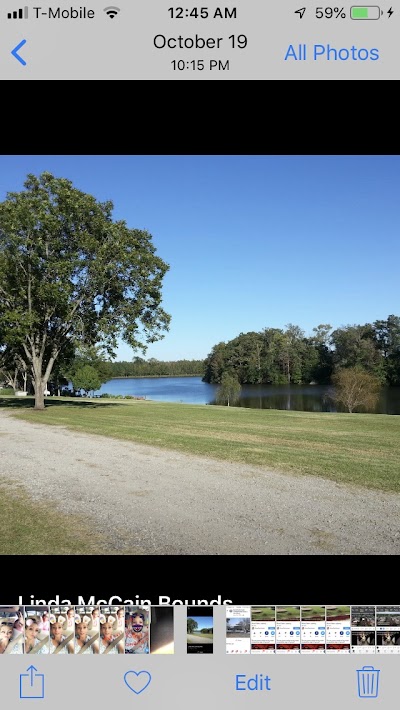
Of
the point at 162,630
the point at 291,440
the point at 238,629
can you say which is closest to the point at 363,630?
the point at 238,629

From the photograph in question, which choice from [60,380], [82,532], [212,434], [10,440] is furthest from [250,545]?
[60,380]

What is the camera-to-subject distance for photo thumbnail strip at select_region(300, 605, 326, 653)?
5.69 feet

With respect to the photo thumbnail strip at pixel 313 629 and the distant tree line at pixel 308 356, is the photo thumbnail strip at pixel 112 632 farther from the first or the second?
the distant tree line at pixel 308 356

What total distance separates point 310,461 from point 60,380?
35063 mm

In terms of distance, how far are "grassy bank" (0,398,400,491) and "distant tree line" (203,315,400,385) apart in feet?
4.16

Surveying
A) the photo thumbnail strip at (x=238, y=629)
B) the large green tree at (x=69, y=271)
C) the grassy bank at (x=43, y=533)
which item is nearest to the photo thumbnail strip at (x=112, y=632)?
the photo thumbnail strip at (x=238, y=629)

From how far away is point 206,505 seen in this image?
11.8 ft

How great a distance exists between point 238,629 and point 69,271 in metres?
13.2

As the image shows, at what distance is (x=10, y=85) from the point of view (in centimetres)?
200

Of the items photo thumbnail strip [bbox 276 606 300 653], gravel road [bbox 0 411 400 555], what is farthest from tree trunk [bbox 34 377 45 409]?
photo thumbnail strip [bbox 276 606 300 653]

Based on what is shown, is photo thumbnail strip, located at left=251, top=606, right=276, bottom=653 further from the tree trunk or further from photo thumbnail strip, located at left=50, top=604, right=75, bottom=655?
the tree trunk

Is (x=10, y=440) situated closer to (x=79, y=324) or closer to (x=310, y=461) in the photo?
(x=310, y=461)

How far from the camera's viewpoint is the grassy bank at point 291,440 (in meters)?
5.05
